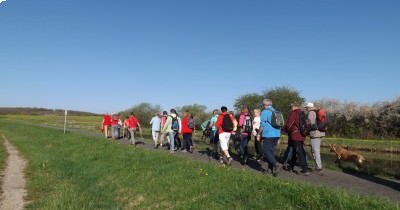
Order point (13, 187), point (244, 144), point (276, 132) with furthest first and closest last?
1. point (244, 144)
2. point (13, 187)
3. point (276, 132)

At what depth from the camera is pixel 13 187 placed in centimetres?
1489

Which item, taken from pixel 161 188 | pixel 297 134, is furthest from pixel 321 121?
pixel 161 188

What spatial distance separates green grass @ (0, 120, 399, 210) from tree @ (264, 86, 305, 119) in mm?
44625

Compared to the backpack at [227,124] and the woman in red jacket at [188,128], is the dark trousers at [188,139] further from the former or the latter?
the backpack at [227,124]

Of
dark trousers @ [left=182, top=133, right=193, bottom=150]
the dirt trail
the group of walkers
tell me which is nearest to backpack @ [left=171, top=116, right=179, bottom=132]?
dark trousers @ [left=182, top=133, right=193, bottom=150]

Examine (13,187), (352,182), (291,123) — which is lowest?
(13,187)

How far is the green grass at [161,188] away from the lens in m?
8.25

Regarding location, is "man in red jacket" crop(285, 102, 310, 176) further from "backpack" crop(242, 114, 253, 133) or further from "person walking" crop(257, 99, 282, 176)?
"backpack" crop(242, 114, 253, 133)

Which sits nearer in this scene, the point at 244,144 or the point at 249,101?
the point at 244,144

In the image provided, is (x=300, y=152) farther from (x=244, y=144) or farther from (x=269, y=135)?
(x=244, y=144)

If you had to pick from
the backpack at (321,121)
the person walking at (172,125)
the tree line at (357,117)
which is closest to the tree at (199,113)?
the tree line at (357,117)

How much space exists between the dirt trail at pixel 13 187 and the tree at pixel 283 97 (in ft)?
145

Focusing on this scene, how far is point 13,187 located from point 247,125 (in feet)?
27.0

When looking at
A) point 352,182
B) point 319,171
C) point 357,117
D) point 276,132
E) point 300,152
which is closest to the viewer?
point 352,182
